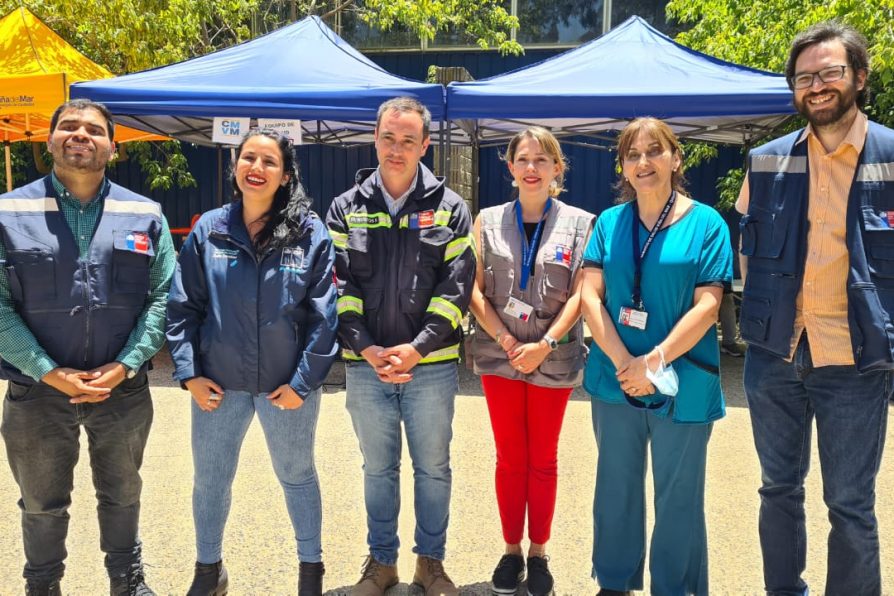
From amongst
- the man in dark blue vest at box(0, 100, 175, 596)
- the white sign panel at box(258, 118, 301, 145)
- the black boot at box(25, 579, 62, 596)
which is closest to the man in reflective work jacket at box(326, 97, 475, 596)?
the man in dark blue vest at box(0, 100, 175, 596)

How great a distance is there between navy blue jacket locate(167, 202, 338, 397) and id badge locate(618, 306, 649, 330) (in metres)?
1.08

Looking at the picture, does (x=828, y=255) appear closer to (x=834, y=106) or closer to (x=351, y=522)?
(x=834, y=106)

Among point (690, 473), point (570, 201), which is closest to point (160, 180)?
point (570, 201)

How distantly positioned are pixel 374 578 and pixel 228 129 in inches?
180

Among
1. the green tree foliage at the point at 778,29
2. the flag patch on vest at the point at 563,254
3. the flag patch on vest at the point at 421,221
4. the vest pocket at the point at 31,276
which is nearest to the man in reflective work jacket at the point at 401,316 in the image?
the flag patch on vest at the point at 421,221

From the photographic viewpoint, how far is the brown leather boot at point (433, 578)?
2.90 m

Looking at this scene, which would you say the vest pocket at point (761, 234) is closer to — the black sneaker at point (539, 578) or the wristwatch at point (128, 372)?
the black sneaker at point (539, 578)

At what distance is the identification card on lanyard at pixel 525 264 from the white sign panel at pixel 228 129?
378 centimetres

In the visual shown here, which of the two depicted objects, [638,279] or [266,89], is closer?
[638,279]

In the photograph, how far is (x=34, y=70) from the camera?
7.11 m

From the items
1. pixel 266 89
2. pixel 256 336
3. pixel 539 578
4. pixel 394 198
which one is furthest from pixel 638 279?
pixel 266 89

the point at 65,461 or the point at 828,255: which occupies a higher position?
the point at 828,255

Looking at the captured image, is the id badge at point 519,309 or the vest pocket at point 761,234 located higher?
the vest pocket at point 761,234

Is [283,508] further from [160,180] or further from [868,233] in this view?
[160,180]
